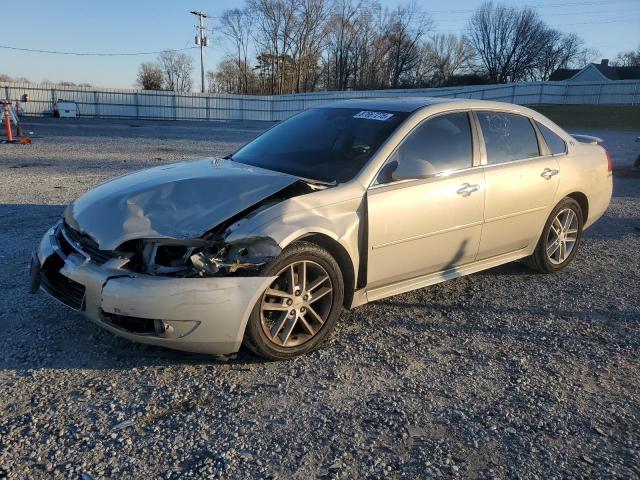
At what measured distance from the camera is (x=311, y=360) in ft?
11.1

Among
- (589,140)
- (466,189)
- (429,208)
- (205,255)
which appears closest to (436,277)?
(429,208)

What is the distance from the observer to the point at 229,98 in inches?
1574

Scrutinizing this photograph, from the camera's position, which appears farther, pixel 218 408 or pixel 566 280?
pixel 566 280

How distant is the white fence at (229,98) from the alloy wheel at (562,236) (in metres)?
32.7

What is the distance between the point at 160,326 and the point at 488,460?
185 centimetres

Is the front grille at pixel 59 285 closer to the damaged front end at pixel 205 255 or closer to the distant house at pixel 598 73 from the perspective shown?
the damaged front end at pixel 205 255

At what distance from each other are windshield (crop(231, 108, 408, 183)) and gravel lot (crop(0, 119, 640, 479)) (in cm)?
116

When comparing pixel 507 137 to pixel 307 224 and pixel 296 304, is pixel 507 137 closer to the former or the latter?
pixel 307 224

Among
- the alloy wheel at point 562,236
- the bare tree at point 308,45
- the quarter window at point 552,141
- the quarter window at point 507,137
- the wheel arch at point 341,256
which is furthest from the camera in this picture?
the bare tree at point 308,45

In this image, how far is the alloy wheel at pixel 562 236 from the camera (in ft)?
16.8

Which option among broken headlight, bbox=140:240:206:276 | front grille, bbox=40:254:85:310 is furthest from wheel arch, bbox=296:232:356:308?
front grille, bbox=40:254:85:310

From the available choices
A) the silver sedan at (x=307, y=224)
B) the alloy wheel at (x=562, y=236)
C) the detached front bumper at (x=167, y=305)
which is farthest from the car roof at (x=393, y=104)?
the detached front bumper at (x=167, y=305)

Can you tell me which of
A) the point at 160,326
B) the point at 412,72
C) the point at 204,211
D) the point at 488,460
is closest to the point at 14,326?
the point at 160,326

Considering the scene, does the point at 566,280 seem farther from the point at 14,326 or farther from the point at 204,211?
the point at 14,326
